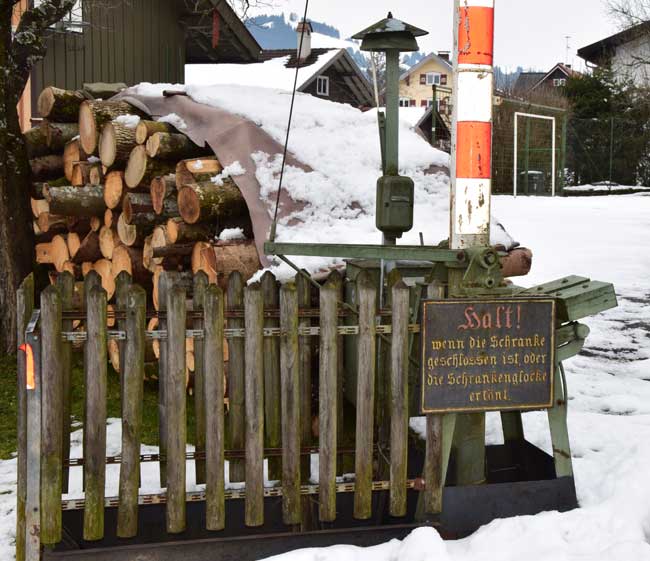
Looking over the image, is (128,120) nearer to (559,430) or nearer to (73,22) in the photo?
(559,430)

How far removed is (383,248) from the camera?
3992mm

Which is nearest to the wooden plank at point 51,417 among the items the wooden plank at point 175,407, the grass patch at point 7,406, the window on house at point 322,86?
the wooden plank at point 175,407

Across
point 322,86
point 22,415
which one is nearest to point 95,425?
point 22,415

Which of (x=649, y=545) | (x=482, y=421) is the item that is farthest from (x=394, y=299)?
(x=649, y=545)

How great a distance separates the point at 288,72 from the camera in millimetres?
27469

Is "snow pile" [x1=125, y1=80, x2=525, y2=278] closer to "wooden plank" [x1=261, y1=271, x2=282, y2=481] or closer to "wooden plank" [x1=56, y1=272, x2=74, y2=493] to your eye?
"wooden plank" [x1=261, y1=271, x2=282, y2=481]

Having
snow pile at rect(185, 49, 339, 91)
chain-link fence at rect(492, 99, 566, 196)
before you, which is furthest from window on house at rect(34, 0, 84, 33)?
chain-link fence at rect(492, 99, 566, 196)

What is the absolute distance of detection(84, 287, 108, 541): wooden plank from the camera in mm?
3498

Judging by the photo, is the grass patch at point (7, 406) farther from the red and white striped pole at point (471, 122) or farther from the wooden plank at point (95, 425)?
the red and white striped pole at point (471, 122)

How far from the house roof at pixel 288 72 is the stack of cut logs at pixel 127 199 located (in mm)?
15980

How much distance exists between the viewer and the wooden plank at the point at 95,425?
11.5 ft

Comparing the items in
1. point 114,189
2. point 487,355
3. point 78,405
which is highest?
point 114,189

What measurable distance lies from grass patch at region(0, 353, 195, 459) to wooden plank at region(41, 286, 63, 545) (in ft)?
6.87

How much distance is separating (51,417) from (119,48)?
13.0 meters
